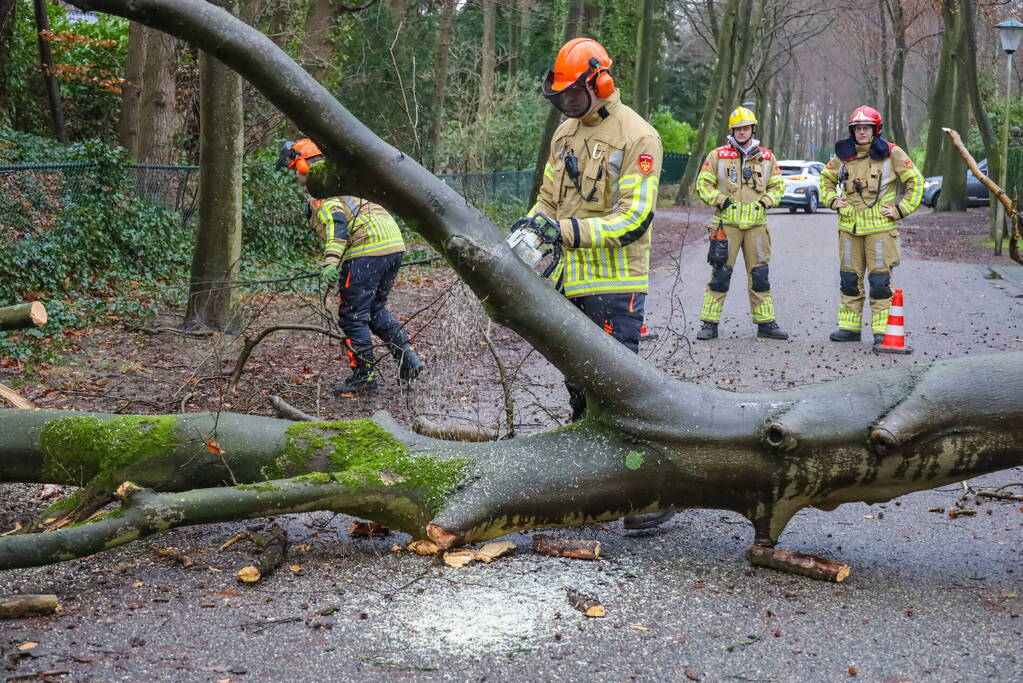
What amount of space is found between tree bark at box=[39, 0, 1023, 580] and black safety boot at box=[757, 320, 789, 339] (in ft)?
20.1

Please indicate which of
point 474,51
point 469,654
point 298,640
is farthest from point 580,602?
point 474,51

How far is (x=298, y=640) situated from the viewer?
360cm

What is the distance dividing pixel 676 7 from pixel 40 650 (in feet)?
134

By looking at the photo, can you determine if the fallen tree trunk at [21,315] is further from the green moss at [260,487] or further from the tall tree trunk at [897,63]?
the tall tree trunk at [897,63]

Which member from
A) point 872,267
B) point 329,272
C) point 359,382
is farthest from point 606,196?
point 872,267

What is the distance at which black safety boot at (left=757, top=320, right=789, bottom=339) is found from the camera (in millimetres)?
10266

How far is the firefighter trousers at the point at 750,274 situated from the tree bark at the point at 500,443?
6.07 m

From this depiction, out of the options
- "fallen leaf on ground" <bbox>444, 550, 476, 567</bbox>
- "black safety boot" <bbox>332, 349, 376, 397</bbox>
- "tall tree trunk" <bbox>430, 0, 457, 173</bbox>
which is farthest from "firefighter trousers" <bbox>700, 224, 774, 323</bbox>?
"tall tree trunk" <bbox>430, 0, 457, 173</bbox>

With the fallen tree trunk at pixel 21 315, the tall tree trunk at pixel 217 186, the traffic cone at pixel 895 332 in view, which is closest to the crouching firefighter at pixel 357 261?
the tall tree trunk at pixel 217 186

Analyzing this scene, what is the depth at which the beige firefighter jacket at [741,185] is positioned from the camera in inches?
404

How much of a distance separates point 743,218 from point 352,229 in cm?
424

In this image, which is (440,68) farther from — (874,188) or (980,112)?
(874,188)

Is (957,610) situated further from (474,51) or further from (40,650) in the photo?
(474,51)

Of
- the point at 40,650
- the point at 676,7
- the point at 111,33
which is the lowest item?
the point at 40,650
